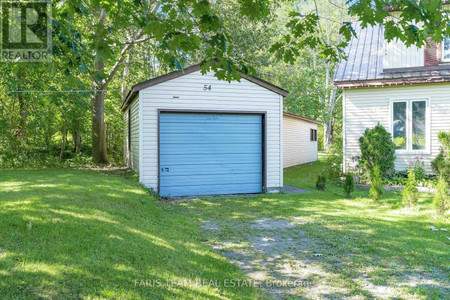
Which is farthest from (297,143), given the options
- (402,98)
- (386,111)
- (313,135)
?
(402,98)

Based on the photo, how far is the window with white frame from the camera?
1166cm

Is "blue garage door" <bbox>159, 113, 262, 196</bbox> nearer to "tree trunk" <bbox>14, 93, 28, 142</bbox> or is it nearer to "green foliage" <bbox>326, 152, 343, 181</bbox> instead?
"green foliage" <bbox>326, 152, 343, 181</bbox>

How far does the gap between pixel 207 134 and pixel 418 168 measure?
7.00m

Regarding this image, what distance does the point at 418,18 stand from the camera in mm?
3174

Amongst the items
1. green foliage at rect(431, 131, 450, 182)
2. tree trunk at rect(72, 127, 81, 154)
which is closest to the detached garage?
green foliage at rect(431, 131, 450, 182)

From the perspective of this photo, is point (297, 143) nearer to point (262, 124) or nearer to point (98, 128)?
point (262, 124)

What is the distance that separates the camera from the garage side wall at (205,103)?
9484mm

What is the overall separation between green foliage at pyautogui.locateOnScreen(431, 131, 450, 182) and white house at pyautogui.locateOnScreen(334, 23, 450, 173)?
0.79m

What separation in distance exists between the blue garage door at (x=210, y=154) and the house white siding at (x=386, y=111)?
416 cm

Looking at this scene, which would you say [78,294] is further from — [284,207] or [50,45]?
[284,207]

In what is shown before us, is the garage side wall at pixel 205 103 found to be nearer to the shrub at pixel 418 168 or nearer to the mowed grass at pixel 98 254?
the mowed grass at pixel 98 254

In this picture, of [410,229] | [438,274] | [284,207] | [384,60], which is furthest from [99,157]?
[438,274]

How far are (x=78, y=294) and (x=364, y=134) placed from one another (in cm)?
1076

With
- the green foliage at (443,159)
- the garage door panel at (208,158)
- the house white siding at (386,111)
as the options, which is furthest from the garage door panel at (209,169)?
the green foliage at (443,159)
